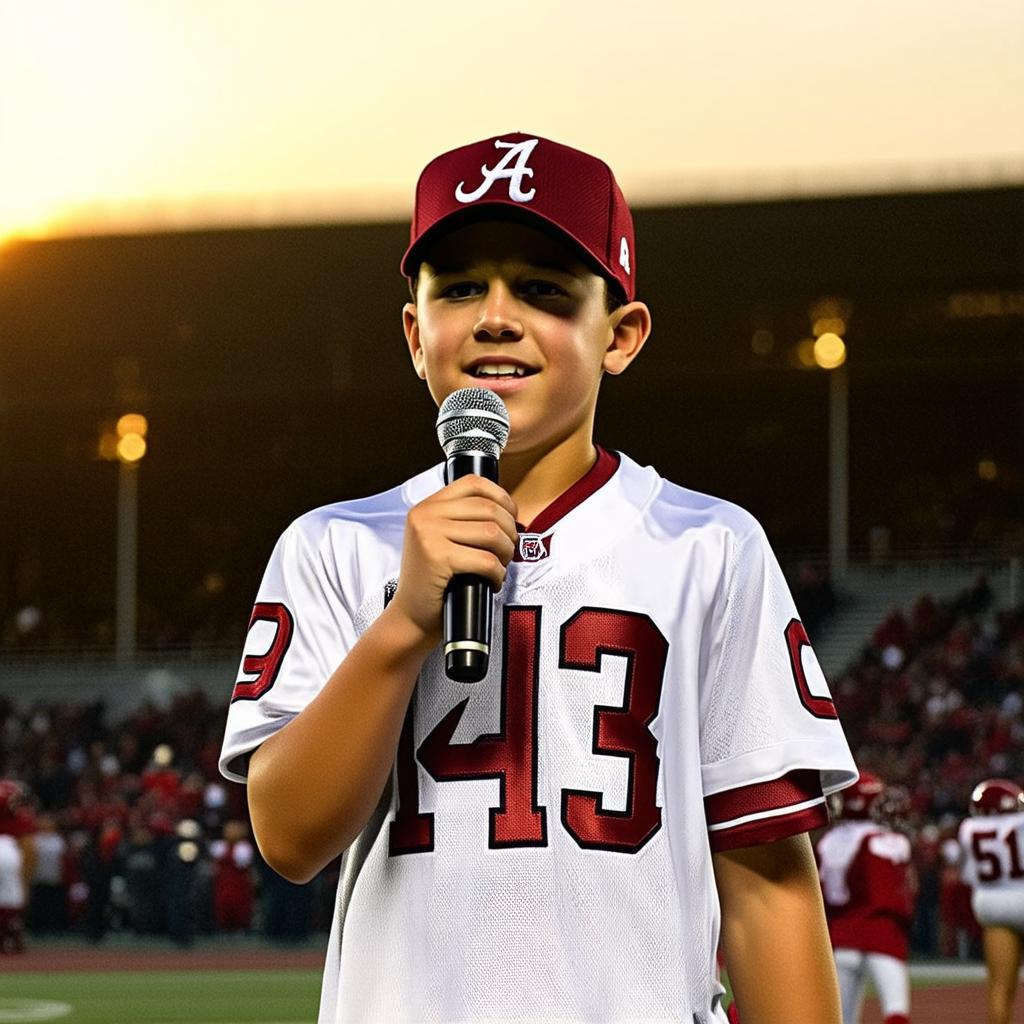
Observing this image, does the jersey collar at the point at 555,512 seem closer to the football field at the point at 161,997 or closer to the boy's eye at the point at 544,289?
the boy's eye at the point at 544,289

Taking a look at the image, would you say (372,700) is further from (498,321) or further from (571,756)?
(498,321)

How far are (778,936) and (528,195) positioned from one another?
0.90 metres

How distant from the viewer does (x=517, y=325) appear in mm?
2275

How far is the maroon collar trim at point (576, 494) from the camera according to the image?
2.36 m

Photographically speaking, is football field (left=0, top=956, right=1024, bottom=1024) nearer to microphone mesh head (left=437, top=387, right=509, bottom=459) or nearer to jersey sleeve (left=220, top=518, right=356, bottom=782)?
jersey sleeve (left=220, top=518, right=356, bottom=782)

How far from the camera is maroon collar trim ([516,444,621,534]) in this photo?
2.36m

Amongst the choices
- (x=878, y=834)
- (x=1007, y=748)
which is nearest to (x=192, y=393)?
(x=1007, y=748)

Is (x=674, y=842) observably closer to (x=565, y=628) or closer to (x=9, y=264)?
(x=565, y=628)

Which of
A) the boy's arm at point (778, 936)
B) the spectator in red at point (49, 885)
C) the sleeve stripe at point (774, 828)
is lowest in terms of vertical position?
the spectator in red at point (49, 885)

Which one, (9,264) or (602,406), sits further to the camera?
(602,406)

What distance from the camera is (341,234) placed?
28.2 metres

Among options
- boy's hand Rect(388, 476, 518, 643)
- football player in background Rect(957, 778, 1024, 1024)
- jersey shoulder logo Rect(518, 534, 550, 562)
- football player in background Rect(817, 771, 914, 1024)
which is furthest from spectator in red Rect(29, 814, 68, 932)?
boy's hand Rect(388, 476, 518, 643)

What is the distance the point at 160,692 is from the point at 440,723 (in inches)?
1061

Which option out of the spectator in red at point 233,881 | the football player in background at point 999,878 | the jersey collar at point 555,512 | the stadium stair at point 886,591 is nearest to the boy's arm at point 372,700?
the jersey collar at point 555,512
